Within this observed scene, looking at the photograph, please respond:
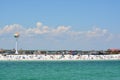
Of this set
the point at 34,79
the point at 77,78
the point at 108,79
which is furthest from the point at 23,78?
the point at 108,79

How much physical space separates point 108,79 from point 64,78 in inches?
241

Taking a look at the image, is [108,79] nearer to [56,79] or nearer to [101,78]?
[101,78]

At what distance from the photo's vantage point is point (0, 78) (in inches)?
2645

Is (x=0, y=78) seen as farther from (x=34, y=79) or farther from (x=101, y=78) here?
(x=101, y=78)

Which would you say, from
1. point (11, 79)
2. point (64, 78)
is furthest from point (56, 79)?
point (11, 79)

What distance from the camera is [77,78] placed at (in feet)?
219

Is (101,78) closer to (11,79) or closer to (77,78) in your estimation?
(77,78)

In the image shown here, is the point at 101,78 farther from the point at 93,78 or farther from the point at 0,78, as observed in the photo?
the point at 0,78

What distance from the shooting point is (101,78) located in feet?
220

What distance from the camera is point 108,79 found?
214ft

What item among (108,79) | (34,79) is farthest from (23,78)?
(108,79)

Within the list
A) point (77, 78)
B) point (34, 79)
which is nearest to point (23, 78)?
point (34, 79)

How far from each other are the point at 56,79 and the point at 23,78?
4.67 meters

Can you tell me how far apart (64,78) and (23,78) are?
5557 mm
